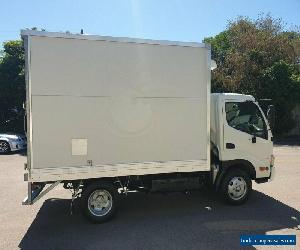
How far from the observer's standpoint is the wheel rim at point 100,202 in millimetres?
7277

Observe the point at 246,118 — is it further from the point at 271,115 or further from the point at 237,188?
the point at 237,188

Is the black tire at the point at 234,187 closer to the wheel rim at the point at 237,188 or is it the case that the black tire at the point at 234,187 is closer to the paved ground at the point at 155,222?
the wheel rim at the point at 237,188

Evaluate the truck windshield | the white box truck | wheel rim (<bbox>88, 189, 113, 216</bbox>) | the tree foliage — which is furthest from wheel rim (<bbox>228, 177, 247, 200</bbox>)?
the tree foliage

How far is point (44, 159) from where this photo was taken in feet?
22.0

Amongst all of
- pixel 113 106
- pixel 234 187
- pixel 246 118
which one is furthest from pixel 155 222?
pixel 246 118

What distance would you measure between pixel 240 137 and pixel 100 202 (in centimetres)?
351

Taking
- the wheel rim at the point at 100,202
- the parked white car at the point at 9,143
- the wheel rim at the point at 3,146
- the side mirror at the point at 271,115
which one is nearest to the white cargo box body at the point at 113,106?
the wheel rim at the point at 100,202

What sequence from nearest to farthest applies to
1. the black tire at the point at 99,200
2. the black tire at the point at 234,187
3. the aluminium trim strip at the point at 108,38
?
the aluminium trim strip at the point at 108,38
the black tire at the point at 99,200
the black tire at the point at 234,187

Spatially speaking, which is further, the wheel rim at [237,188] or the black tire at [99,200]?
the wheel rim at [237,188]

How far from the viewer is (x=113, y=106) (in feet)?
23.2

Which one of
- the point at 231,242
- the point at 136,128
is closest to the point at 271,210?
the point at 231,242

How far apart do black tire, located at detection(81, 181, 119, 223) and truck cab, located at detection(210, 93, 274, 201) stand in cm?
249

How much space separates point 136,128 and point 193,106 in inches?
52.1

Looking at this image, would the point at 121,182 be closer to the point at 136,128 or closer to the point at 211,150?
the point at 136,128
